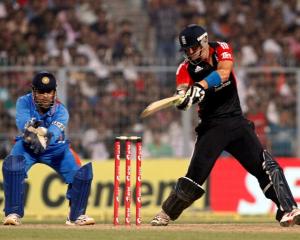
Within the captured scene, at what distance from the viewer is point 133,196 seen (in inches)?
697

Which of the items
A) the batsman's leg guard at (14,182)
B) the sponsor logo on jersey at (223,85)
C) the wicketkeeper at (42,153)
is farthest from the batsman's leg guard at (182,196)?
the batsman's leg guard at (14,182)

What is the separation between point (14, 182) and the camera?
475 inches

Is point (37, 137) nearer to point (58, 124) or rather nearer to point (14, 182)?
point (58, 124)

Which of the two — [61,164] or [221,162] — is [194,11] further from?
[61,164]

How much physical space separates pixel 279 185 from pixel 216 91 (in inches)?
48.2

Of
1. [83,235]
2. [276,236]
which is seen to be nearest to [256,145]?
[276,236]

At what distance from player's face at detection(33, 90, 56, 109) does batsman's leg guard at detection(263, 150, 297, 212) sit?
246 centimetres

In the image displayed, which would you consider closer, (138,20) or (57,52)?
(57,52)

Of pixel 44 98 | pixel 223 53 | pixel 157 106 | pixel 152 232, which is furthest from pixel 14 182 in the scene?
pixel 223 53

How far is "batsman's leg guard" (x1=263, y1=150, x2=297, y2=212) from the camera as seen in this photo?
11.9m

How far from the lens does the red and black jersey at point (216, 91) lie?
39.4ft

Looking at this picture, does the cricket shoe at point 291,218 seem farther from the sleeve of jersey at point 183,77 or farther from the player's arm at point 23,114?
the player's arm at point 23,114

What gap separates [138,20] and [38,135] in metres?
10.9

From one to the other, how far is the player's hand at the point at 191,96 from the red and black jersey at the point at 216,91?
19.1 inches
